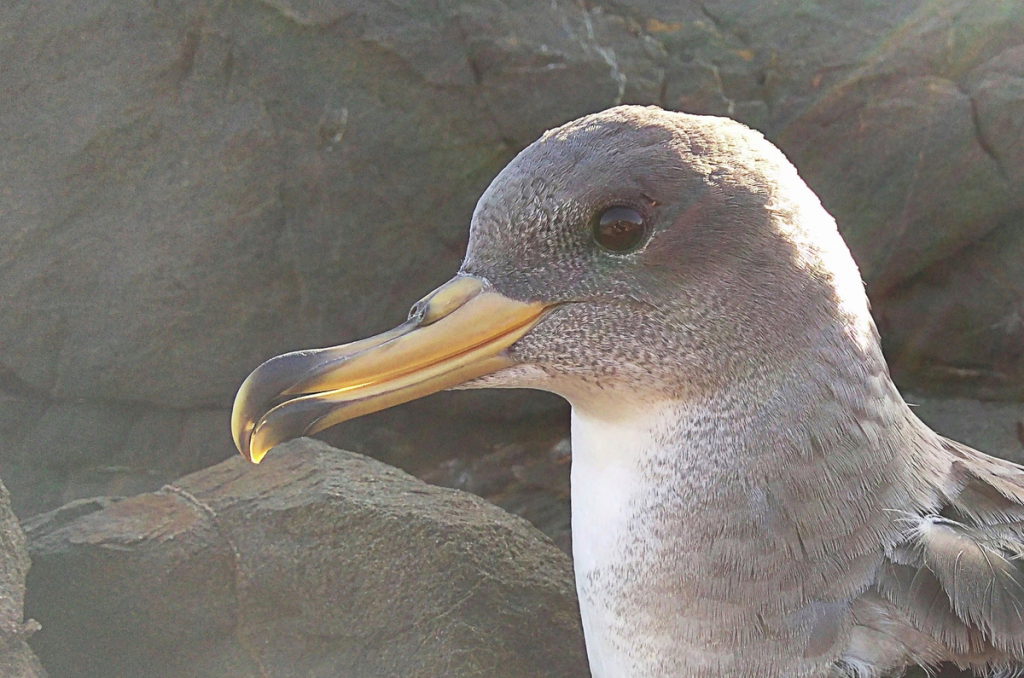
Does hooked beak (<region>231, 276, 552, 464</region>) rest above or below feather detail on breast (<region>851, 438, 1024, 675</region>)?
above

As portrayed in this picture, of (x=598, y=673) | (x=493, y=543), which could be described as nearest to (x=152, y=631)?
(x=493, y=543)

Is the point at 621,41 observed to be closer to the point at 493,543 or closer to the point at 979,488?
the point at 493,543

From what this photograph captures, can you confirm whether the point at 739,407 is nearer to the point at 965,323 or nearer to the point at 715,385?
the point at 715,385

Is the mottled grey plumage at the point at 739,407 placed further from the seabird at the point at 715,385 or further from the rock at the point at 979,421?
the rock at the point at 979,421

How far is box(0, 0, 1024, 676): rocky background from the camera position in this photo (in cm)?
310

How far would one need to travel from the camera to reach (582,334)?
173 cm

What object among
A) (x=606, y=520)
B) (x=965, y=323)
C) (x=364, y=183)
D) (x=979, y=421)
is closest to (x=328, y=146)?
(x=364, y=183)

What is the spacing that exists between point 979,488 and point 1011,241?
2.39 metres

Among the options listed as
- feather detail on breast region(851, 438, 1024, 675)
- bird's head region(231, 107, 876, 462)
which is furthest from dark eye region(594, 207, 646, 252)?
feather detail on breast region(851, 438, 1024, 675)

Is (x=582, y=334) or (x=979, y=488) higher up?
(x=582, y=334)

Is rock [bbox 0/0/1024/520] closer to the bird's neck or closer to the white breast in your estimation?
the white breast

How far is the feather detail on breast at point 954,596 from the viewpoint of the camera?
5.48 ft

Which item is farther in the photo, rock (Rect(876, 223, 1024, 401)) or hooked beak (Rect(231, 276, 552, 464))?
rock (Rect(876, 223, 1024, 401))

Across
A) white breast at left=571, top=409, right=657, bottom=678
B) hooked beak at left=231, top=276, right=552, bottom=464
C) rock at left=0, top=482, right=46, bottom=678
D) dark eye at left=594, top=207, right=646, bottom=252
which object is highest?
dark eye at left=594, top=207, right=646, bottom=252
